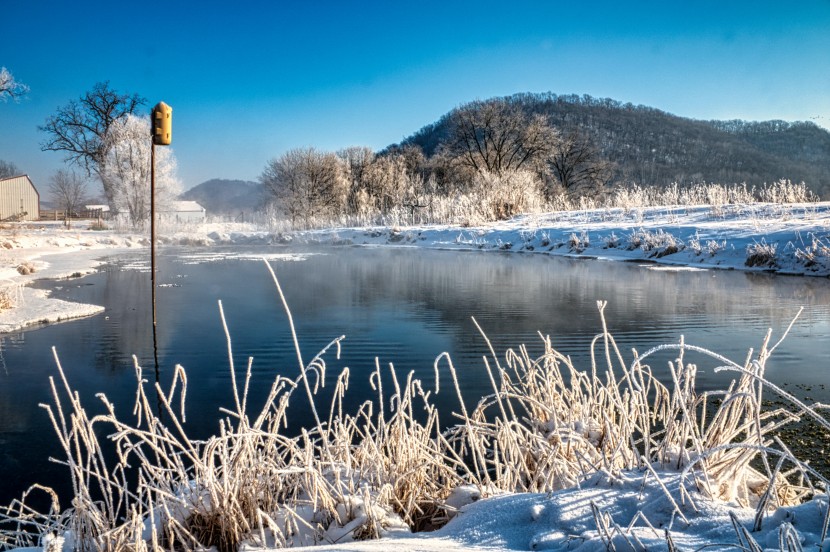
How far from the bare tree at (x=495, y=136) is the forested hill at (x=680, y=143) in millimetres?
25639

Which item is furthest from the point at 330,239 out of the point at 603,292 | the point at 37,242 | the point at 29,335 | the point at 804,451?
the point at 804,451

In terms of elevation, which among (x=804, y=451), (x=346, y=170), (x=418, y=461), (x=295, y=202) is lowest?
(x=804, y=451)

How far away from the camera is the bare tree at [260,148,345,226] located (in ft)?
119

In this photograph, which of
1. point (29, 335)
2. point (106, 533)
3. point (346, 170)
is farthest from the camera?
point (346, 170)

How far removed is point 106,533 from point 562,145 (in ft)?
134

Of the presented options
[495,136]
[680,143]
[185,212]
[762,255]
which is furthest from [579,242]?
[680,143]

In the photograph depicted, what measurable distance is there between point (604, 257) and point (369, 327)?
1032 cm

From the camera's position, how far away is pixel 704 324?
683 cm

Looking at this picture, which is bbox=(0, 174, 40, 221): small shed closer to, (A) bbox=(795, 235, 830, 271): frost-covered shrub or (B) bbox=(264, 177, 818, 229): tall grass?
(B) bbox=(264, 177, 818, 229): tall grass

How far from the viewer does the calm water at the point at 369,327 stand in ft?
14.3

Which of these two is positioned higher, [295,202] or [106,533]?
[295,202]

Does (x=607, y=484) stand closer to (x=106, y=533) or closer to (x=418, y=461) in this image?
(x=418, y=461)

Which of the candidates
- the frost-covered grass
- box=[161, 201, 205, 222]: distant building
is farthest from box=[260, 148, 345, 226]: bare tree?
the frost-covered grass

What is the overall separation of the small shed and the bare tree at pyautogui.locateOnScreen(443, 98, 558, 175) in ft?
99.8
